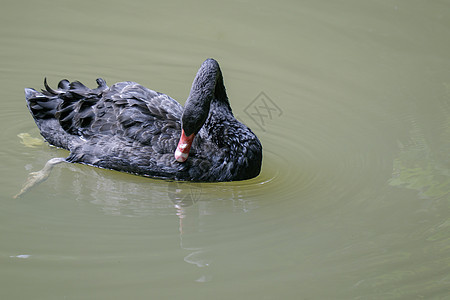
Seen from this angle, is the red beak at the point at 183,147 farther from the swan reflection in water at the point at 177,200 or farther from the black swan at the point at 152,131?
the swan reflection in water at the point at 177,200

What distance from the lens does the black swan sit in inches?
201

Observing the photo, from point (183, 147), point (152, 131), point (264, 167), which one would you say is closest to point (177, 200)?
point (183, 147)

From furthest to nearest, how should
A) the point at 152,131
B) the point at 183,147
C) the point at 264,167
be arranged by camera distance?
the point at 264,167
the point at 152,131
the point at 183,147

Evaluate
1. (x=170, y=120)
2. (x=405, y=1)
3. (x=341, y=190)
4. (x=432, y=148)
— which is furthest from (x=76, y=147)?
(x=405, y=1)

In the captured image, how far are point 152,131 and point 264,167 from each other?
1.14 m

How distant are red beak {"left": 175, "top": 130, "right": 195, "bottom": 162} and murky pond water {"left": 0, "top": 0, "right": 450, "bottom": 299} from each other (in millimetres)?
299

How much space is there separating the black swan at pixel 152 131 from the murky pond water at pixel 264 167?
0.15 metres

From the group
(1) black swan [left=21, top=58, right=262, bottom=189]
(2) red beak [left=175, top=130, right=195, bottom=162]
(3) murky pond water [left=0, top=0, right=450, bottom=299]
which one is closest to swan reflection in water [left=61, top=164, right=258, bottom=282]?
(3) murky pond water [left=0, top=0, right=450, bottom=299]

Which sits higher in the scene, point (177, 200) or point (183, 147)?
point (183, 147)

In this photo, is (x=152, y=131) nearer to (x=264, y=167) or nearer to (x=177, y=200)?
(x=177, y=200)

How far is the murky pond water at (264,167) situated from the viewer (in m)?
3.78

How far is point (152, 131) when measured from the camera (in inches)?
209

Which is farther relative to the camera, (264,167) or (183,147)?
(264,167)

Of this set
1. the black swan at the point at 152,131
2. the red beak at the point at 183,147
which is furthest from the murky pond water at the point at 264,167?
the red beak at the point at 183,147
